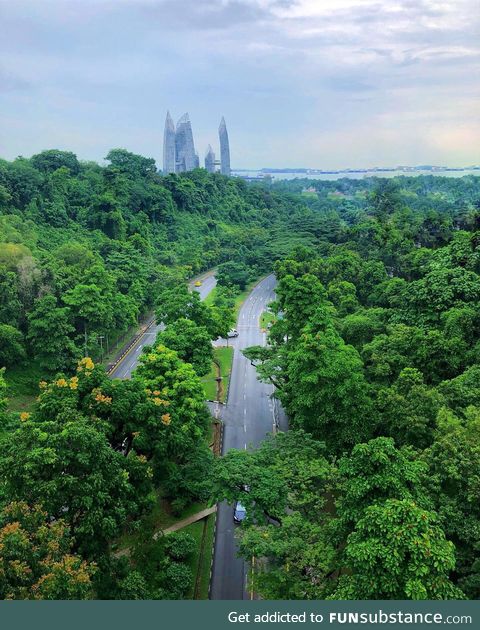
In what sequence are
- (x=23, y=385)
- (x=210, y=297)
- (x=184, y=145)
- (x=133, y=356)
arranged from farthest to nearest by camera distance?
(x=184, y=145)
(x=210, y=297)
(x=133, y=356)
(x=23, y=385)

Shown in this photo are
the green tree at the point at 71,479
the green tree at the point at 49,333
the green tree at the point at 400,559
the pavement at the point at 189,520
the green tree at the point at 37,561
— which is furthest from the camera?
the green tree at the point at 49,333

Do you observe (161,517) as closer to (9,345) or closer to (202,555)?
(202,555)

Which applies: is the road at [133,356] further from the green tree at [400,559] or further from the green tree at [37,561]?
the green tree at [400,559]

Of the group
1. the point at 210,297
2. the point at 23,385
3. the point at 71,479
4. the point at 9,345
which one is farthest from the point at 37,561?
the point at 210,297

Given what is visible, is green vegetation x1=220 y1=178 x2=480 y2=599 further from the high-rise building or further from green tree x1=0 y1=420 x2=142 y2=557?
the high-rise building

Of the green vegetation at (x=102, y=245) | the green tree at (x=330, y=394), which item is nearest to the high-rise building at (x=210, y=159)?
the green vegetation at (x=102, y=245)

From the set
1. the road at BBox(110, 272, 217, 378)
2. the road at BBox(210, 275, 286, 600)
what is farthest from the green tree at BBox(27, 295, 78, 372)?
the road at BBox(210, 275, 286, 600)
